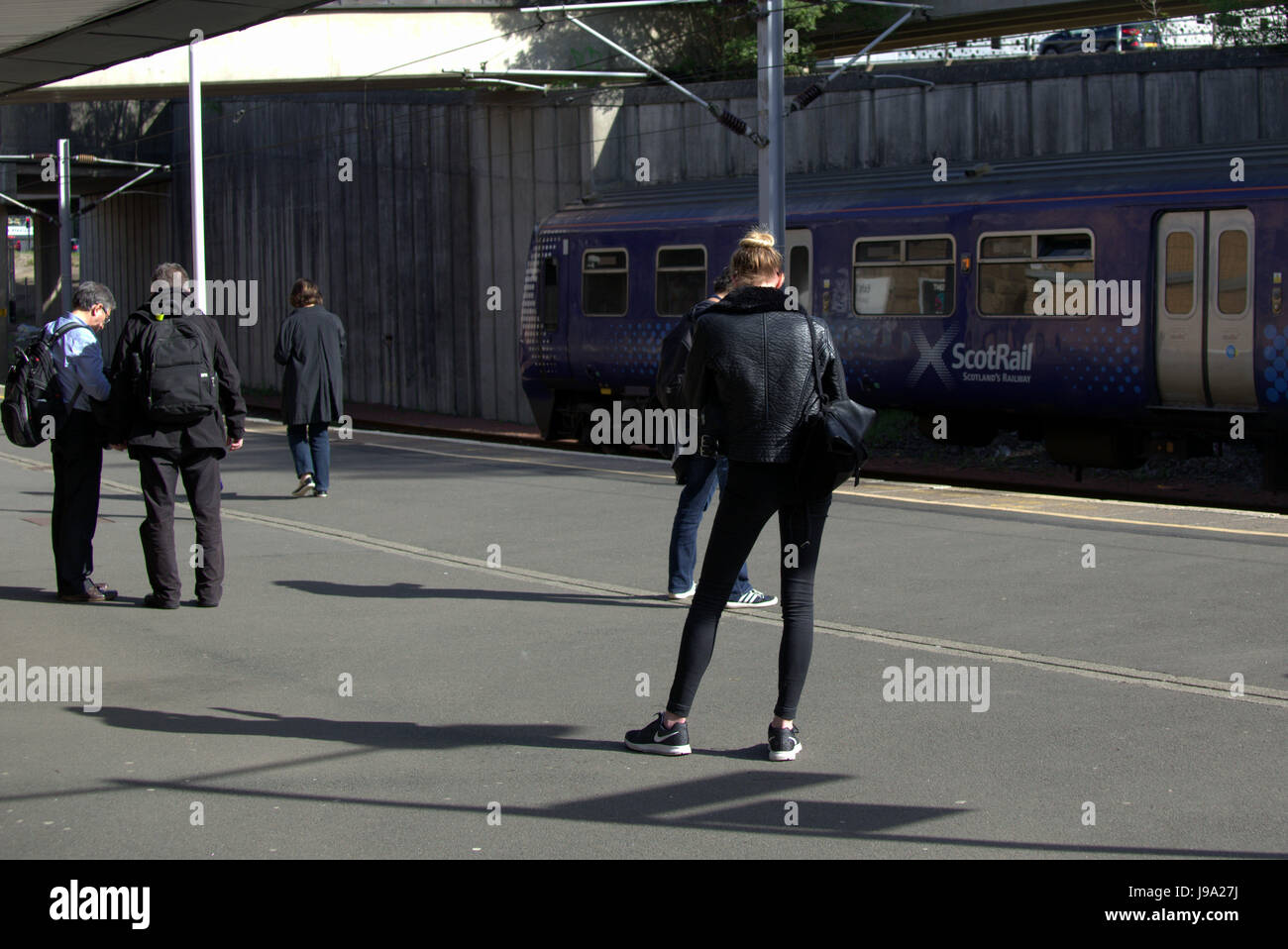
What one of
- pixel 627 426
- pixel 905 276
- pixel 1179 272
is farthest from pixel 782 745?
pixel 627 426

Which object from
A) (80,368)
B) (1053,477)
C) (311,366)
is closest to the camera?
(80,368)

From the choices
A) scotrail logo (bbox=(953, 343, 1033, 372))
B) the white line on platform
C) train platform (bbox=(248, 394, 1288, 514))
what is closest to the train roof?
scotrail logo (bbox=(953, 343, 1033, 372))

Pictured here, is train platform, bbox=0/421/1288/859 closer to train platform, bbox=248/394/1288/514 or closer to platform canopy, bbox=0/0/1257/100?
platform canopy, bbox=0/0/1257/100

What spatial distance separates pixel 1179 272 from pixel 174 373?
10.2m

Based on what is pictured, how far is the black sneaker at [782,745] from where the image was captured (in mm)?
5648

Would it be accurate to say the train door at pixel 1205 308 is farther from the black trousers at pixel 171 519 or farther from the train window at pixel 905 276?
the black trousers at pixel 171 519

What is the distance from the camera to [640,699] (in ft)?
21.6

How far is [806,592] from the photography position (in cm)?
568

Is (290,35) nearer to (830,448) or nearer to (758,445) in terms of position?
(758,445)

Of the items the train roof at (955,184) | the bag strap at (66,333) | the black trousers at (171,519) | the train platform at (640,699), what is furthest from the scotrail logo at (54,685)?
the train roof at (955,184)

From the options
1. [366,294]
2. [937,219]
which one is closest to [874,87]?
[937,219]

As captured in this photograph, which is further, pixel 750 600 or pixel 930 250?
pixel 930 250

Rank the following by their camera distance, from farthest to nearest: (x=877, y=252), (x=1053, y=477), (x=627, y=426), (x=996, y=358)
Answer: (x=627, y=426)
(x=1053, y=477)
(x=877, y=252)
(x=996, y=358)

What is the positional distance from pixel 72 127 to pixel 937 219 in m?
34.2
